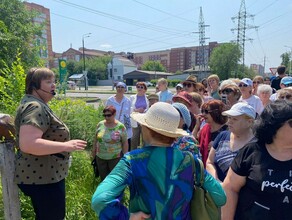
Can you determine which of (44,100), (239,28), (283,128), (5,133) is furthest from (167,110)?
(239,28)

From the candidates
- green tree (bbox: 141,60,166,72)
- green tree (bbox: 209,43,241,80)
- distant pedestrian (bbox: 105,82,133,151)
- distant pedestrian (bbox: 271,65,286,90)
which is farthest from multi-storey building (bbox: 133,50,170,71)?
distant pedestrian (bbox: 105,82,133,151)

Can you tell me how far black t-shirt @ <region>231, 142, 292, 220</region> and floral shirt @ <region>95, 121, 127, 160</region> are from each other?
243cm

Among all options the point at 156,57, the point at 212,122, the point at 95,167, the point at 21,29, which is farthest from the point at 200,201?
the point at 156,57

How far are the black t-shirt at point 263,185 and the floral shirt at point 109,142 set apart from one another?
7.96 feet

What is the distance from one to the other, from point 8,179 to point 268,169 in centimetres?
216

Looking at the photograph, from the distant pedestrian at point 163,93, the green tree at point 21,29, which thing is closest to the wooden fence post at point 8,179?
the distant pedestrian at point 163,93

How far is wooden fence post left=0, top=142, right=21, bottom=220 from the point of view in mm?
2342

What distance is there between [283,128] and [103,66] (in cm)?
8692

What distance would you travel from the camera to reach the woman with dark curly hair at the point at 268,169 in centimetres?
166

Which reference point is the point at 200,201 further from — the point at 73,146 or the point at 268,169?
the point at 73,146

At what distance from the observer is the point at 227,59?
61.3 meters

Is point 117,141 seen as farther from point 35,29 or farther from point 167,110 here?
point 35,29

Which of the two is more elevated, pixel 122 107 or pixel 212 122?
pixel 212 122

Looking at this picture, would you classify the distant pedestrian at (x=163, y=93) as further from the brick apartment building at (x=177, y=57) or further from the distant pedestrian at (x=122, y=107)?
the brick apartment building at (x=177, y=57)
